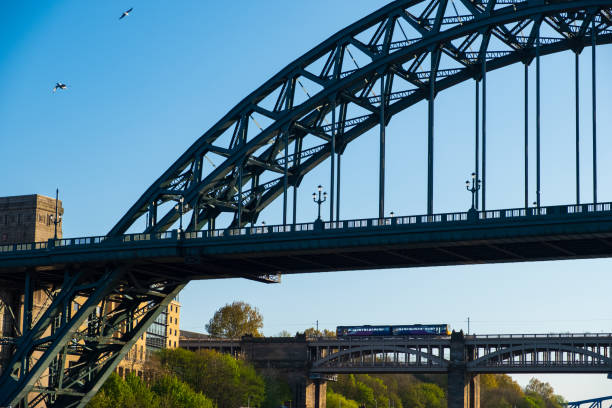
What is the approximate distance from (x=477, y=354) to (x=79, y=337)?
91.5m

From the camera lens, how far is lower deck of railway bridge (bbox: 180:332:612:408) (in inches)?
6058

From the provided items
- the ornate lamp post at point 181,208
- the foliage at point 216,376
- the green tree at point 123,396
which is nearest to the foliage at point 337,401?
the foliage at point 216,376

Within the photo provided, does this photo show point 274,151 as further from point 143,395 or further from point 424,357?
point 424,357

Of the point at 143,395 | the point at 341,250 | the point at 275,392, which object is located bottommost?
the point at 275,392

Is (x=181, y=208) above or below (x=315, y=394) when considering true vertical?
above

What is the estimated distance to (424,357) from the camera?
529 ft

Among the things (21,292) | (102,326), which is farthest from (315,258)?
(21,292)

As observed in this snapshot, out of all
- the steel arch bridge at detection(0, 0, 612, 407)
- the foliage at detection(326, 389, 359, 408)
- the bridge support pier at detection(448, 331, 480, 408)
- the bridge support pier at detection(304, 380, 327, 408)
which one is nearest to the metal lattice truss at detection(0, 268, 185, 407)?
the steel arch bridge at detection(0, 0, 612, 407)

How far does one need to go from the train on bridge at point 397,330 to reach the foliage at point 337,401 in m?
11.7

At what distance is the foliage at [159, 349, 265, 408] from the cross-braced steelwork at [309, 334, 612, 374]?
24284 mm

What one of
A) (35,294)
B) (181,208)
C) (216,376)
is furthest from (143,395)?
(181,208)

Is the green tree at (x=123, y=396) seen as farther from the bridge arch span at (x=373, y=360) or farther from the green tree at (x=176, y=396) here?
the bridge arch span at (x=373, y=360)

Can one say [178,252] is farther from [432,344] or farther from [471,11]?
[432,344]

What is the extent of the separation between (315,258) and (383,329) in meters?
93.7
